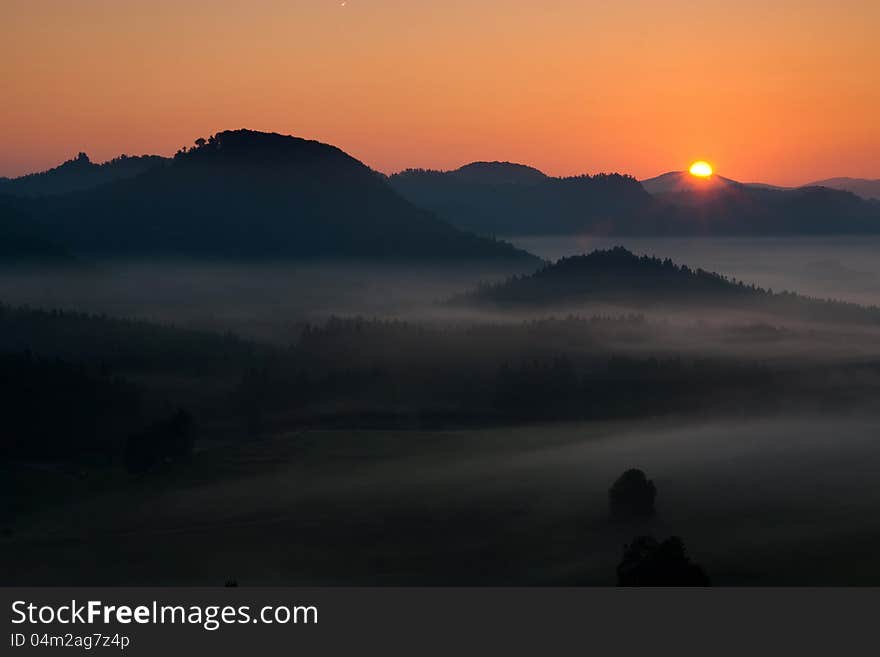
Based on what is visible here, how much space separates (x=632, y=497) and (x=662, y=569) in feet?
163

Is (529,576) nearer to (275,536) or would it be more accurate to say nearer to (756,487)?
(275,536)

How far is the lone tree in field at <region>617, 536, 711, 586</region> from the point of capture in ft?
330

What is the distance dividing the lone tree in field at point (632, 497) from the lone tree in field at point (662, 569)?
43939 millimetres

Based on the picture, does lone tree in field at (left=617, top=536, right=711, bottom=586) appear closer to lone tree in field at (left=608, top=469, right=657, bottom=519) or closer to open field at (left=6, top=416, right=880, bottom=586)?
open field at (left=6, top=416, right=880, bottom=586)

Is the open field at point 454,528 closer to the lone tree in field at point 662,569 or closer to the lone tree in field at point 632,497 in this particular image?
the lone tree in field at point 632,497

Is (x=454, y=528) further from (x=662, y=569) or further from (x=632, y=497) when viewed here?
(x=662, y=569)

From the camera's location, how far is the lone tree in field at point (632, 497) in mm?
148875

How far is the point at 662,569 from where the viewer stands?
101125mm

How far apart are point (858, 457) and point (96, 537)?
125861mm

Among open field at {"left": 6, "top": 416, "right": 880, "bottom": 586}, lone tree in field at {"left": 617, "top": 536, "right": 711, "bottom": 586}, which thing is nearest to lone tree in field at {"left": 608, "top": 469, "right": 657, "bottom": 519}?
open field at {"left": 6, "top": 416, "right": 880, "bottom": 586}

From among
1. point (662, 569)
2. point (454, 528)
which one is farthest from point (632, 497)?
point (662, 569)

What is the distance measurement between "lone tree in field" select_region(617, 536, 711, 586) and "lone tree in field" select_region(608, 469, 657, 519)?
A: 144 feet

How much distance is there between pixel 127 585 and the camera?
395 feet

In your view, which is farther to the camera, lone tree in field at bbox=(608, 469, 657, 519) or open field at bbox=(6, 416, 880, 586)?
lone tree in field at bbox=(608, 469, 657, 519)
